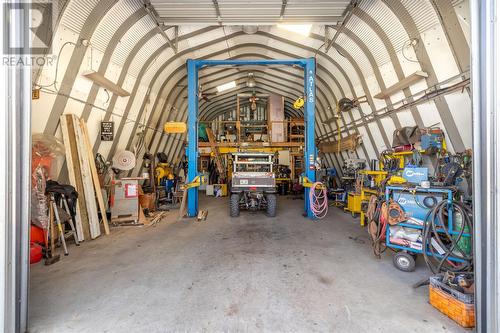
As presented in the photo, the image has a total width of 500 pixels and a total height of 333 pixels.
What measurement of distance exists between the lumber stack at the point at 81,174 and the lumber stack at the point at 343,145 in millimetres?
7201

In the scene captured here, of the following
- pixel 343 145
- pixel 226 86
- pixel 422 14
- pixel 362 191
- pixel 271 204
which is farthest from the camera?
pixel 226 86

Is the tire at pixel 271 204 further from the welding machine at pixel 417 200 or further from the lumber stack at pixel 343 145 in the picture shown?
the welding machine at pixel 417 200

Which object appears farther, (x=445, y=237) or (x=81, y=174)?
(x=81, y=174)

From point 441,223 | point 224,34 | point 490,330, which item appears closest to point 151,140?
point 224,34

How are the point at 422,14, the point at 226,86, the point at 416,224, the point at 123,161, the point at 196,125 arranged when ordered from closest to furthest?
1. the point at 416,224
2. the point at 422,14
3. the point at 123,161
4. the point at 196,125
5. the point at 226,86

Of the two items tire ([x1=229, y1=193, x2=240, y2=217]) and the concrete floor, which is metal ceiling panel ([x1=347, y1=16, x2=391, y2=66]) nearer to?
the concrete floor

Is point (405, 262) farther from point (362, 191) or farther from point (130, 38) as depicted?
point (130, 38)

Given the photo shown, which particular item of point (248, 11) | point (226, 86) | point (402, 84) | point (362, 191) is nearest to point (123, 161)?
point (248, 11)

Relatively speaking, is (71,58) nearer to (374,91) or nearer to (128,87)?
(128,87)

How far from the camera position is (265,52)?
7500 millimetres

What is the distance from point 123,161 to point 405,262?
660cm

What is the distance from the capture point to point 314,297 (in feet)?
8.57

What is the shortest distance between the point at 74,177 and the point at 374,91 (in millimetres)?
7211

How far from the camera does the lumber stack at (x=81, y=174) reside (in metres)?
4.54
